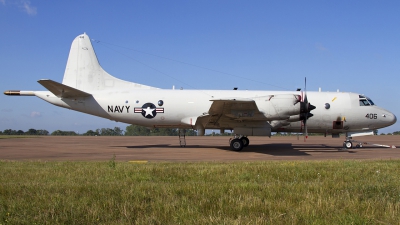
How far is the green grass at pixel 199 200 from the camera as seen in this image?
5.14m

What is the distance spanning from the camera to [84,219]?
5.12 meters

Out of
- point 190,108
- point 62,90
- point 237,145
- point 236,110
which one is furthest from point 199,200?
point 62,90

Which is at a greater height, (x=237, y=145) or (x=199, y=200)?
(x=237, y=145)

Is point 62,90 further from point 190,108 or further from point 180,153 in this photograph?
point 180,153

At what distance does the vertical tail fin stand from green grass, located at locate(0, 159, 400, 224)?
1433 centimetres

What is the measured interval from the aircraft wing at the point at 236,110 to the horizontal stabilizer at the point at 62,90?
7.93m

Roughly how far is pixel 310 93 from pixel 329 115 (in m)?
1.83

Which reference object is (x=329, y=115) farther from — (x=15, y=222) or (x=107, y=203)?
(x=15, y=222)

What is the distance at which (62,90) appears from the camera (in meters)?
20.7

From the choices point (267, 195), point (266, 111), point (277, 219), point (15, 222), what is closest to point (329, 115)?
point (266, 111)

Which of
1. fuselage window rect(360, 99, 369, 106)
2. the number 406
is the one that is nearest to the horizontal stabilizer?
fuselage window rect(360, 99, 369, 106)

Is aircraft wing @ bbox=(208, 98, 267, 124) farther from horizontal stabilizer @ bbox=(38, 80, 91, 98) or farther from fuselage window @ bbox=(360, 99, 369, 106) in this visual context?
horizontal stabilizer @ bbox=(38, 80, 91, 98)

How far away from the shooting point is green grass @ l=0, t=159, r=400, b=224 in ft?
16.9

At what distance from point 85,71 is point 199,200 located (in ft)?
60.5
